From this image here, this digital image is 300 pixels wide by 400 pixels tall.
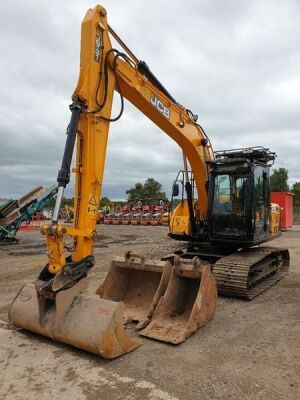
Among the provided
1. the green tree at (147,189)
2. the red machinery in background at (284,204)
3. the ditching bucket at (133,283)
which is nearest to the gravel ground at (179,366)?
the ditching bucket at (133,283)

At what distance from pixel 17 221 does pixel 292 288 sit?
1145 cm

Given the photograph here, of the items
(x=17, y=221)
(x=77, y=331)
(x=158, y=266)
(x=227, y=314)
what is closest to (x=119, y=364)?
(x=77, y=331)

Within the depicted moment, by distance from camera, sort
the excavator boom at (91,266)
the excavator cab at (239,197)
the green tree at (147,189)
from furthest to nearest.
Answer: the green tree at (147,189) < the excavator cab at (239,197) < the excavator boom at (91,266)

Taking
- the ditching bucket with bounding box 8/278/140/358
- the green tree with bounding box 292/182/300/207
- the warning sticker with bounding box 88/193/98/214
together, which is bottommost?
the ditching bucket with bounding box 8/278/140/358

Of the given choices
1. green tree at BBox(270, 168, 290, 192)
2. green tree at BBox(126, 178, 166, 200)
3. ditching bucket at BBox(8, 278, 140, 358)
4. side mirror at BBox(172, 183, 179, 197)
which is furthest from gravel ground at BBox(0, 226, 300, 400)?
green tree at BBox(126, 178, 166, 200)

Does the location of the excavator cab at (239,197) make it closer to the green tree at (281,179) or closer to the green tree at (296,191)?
the green tree at (281,179)

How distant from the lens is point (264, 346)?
4488 millimetres

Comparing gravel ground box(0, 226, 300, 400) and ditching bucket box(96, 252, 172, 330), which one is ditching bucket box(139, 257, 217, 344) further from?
ditching bucket box(96, 252, 172, 330)

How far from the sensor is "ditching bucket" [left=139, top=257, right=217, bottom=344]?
4781 millimetres

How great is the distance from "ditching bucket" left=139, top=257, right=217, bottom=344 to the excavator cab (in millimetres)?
1905

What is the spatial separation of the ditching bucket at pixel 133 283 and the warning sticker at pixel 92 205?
129 cm

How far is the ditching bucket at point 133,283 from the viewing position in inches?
225

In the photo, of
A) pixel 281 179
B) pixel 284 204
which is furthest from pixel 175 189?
pixel 281 179

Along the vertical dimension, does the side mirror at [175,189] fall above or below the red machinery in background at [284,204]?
below
